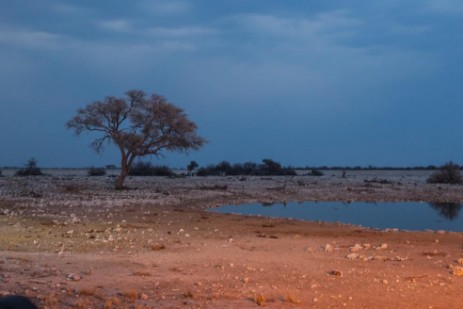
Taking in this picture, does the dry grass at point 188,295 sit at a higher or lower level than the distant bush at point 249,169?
lower

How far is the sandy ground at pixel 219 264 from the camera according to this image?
8812 millimetres

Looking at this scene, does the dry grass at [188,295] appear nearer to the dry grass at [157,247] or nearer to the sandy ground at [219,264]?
the sandy ground at [219,264]

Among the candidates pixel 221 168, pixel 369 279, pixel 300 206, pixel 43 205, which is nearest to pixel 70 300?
pixel 369 279

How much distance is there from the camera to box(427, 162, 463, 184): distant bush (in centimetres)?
6312

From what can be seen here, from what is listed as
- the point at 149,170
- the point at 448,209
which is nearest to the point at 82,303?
the point at 448,209

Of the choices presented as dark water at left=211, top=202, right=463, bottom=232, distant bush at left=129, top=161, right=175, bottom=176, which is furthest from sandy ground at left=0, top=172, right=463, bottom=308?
distant bush at left=129, top=161, right=175, bottom=176

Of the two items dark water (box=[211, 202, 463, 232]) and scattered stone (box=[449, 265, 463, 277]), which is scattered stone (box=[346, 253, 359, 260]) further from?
dark water (box=[211, 202, 463, 232])

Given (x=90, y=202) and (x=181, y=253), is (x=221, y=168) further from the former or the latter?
(x=181, y=253)

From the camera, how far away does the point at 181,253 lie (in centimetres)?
1331

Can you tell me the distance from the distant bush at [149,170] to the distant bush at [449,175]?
1342 inches

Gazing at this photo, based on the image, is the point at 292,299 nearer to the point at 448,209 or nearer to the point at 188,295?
the point at 188,295

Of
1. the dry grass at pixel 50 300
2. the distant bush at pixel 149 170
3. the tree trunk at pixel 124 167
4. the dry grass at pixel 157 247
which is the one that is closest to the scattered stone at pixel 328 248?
the dry grass at pixel 157 247

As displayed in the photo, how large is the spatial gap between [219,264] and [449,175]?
56675 mm

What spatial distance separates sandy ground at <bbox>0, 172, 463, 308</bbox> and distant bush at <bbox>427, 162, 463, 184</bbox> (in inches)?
1782
